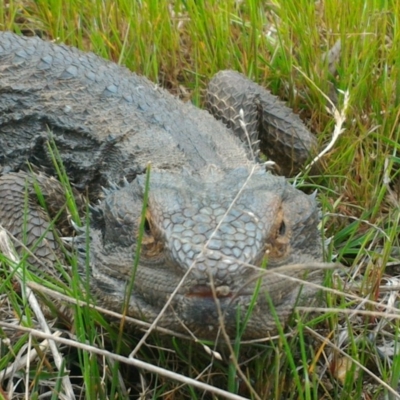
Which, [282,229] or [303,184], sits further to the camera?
[303,184]

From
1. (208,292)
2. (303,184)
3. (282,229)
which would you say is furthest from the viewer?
(303,184)

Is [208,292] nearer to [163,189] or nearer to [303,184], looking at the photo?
[163,189]

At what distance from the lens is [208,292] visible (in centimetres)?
273

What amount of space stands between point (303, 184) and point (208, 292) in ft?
5.38

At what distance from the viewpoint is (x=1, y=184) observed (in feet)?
13.7

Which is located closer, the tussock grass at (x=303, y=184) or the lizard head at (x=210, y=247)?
the lizard head at (x=210, y=247)

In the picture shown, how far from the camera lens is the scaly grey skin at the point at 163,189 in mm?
2799

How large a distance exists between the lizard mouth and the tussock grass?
197 mm

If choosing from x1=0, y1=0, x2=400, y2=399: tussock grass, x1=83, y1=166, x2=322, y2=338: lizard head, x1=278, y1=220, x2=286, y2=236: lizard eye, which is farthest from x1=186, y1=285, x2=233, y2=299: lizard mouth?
x1=278, y1=220, x2=286, y2=236: lizard eye

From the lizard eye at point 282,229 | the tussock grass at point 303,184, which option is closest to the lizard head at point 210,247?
the lizard eye at point 282,229

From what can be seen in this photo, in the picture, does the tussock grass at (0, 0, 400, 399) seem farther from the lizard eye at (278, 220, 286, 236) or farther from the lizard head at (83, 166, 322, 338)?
the lizard eye at (278, 220, 286, 236)

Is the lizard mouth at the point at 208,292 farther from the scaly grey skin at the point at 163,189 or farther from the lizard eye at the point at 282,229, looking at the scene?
the lizard eye at the point at 282,229

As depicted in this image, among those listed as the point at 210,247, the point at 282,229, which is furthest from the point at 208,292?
the point at 282,229

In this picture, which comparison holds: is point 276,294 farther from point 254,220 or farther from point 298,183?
point 298,183
